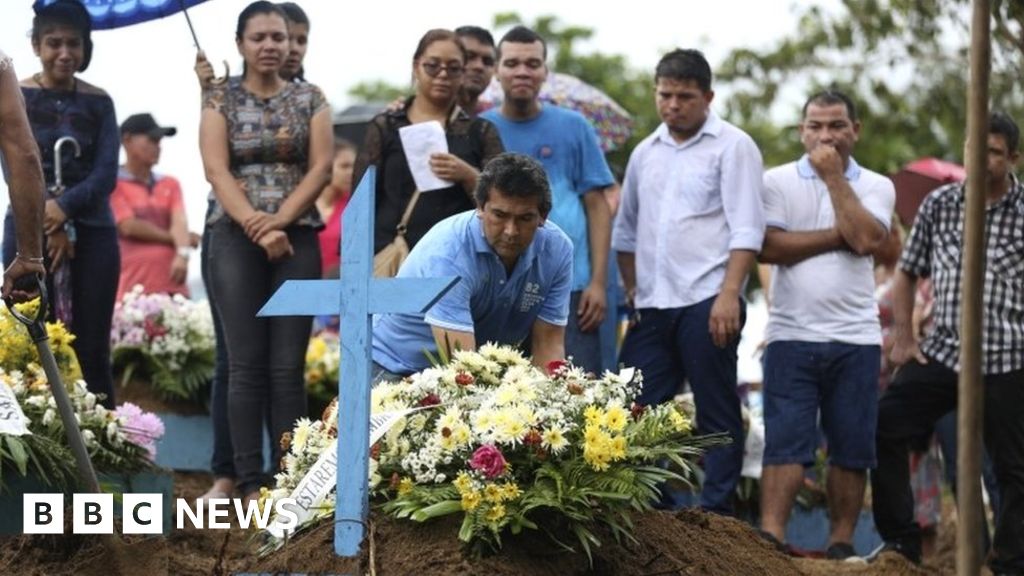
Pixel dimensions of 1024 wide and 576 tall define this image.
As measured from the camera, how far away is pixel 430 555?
6703 mm

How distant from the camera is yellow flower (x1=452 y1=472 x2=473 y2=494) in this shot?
22.0 ft

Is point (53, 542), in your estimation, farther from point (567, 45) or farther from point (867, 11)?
point (567, 45)

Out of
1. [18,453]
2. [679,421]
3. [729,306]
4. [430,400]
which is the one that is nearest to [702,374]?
[729,306]

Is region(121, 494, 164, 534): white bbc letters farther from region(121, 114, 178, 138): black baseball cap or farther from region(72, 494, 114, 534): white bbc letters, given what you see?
region(121, 114, 178, 138): black baseball cap

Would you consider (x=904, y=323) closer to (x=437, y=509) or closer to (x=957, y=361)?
(x=957, y=361)

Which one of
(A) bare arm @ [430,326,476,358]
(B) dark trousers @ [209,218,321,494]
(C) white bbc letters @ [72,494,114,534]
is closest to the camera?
(C) white bbc letters @ [72,494,114,534]

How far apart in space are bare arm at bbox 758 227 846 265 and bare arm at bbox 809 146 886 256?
7 cm

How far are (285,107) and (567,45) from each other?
36186 millimetres

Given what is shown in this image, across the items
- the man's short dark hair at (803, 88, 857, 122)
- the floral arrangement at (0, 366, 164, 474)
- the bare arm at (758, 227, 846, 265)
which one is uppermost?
the man's short dark hair at (803, 88, 857, 122)

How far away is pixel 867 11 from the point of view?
790 inches

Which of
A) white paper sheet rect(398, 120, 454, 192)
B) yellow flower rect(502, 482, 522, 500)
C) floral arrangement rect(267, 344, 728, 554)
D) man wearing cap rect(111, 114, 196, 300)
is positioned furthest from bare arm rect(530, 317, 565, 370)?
man wearing cap rect(111, 114, 196, 300)

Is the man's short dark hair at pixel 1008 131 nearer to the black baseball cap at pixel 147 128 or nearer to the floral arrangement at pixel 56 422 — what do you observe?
the floral arrangement at pixel 56 422

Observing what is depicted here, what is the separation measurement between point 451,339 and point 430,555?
1453 millimetres

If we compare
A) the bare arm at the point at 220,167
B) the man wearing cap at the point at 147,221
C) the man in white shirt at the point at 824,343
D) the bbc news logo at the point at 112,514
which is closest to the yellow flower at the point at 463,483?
the bbc news logo at the point at 112,514
